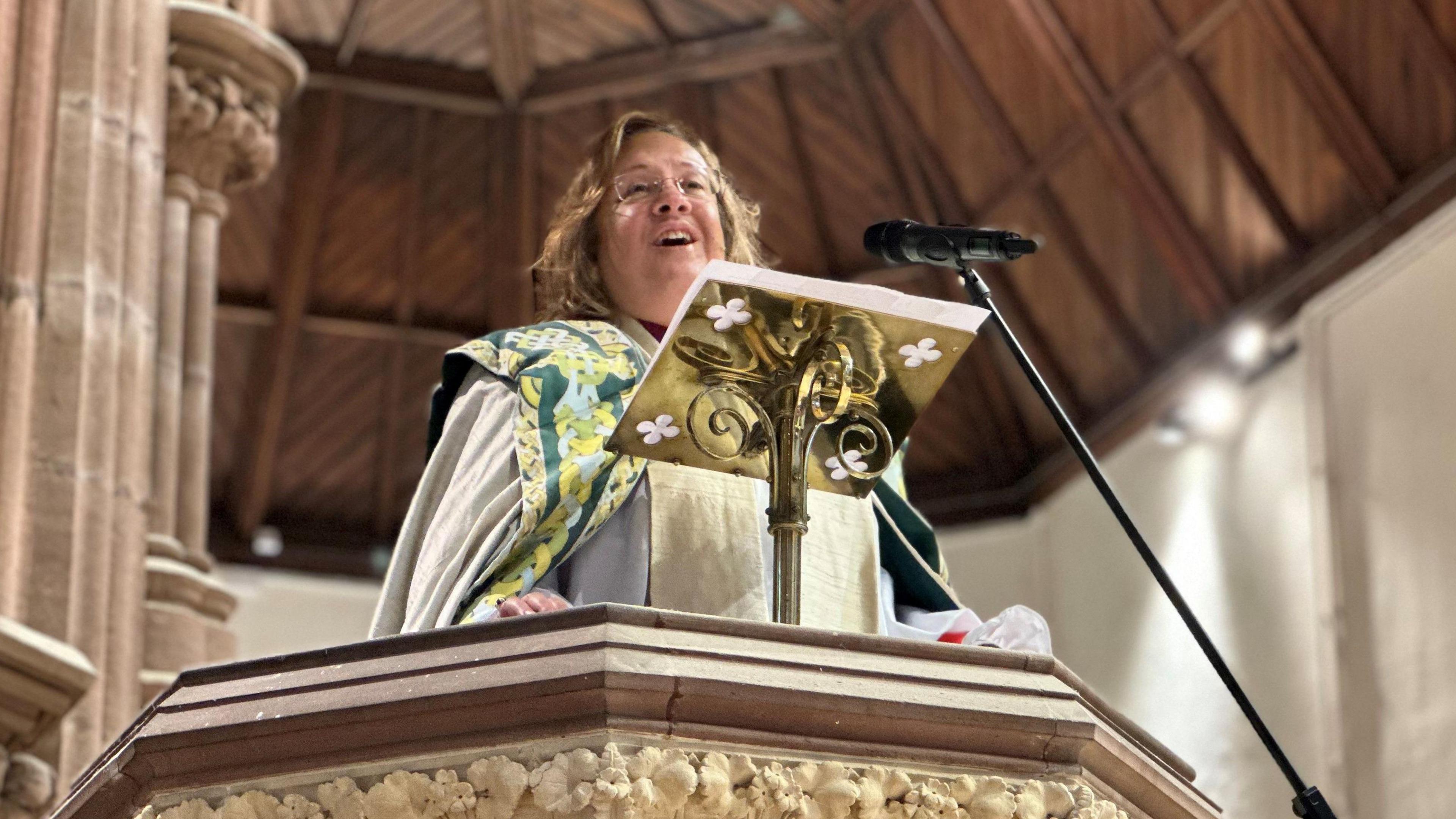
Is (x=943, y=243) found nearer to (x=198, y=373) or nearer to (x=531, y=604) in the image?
(x=531, y=604)

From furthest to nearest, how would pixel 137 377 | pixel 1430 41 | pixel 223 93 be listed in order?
pixel 1430 41 < pixel 223 93 < pixel 137 377

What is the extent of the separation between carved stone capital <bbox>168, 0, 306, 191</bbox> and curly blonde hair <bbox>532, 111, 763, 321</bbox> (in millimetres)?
3368

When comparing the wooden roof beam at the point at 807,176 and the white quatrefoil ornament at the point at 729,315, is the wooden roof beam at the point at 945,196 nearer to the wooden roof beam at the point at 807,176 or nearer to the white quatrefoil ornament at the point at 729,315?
the wooden roof beam at the point at 807,176

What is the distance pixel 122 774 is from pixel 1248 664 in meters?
→ 7.10

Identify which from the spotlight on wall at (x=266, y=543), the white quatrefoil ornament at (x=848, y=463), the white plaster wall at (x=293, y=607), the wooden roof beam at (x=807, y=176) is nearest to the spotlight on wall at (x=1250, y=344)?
the wooden roof beam at (x=807, y=176)

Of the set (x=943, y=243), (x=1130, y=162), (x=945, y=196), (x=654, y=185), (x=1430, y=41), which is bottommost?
(x=943, y=243)

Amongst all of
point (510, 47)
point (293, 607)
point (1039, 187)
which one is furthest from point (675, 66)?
point (293, 607)

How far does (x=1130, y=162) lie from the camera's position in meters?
9.50

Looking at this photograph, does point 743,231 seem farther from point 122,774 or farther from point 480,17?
point 480,17

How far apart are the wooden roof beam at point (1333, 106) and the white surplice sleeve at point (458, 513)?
585 cm

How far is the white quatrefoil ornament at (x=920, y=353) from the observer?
9.39 ft

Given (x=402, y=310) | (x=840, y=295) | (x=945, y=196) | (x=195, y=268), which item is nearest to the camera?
(x=840, y=295)

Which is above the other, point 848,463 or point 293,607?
point 293,607

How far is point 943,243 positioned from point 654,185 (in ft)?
2.17
